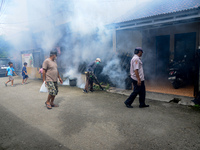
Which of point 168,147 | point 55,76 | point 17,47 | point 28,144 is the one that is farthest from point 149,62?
point 17,47

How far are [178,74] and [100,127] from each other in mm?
4607

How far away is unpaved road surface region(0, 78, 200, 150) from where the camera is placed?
8.86ft

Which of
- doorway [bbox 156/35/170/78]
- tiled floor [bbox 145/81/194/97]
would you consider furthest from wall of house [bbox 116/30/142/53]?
tiled floor [bbox 145/81/194/97]

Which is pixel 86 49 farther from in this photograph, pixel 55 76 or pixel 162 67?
pixel 55 76

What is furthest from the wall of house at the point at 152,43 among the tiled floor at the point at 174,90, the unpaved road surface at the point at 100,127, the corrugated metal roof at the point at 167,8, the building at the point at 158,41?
the unpaved road surface at the point at 100,127

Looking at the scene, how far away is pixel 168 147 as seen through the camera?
2564 mm

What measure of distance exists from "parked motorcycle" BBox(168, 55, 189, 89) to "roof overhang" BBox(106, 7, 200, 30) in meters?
1.72

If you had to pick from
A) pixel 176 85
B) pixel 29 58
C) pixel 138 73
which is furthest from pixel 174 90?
pixel 29 58

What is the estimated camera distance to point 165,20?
5.81m

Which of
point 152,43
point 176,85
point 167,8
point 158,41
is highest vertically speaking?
point 167,8

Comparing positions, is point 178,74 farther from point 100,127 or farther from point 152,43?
point 100,127

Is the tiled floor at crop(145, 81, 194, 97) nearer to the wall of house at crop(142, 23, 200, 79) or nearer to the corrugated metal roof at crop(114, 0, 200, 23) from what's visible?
the wall of house at crop(142, 23, 200, 79)

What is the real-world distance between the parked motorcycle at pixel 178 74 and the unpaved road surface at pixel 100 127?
209 centimetres

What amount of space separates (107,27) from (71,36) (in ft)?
11.4
